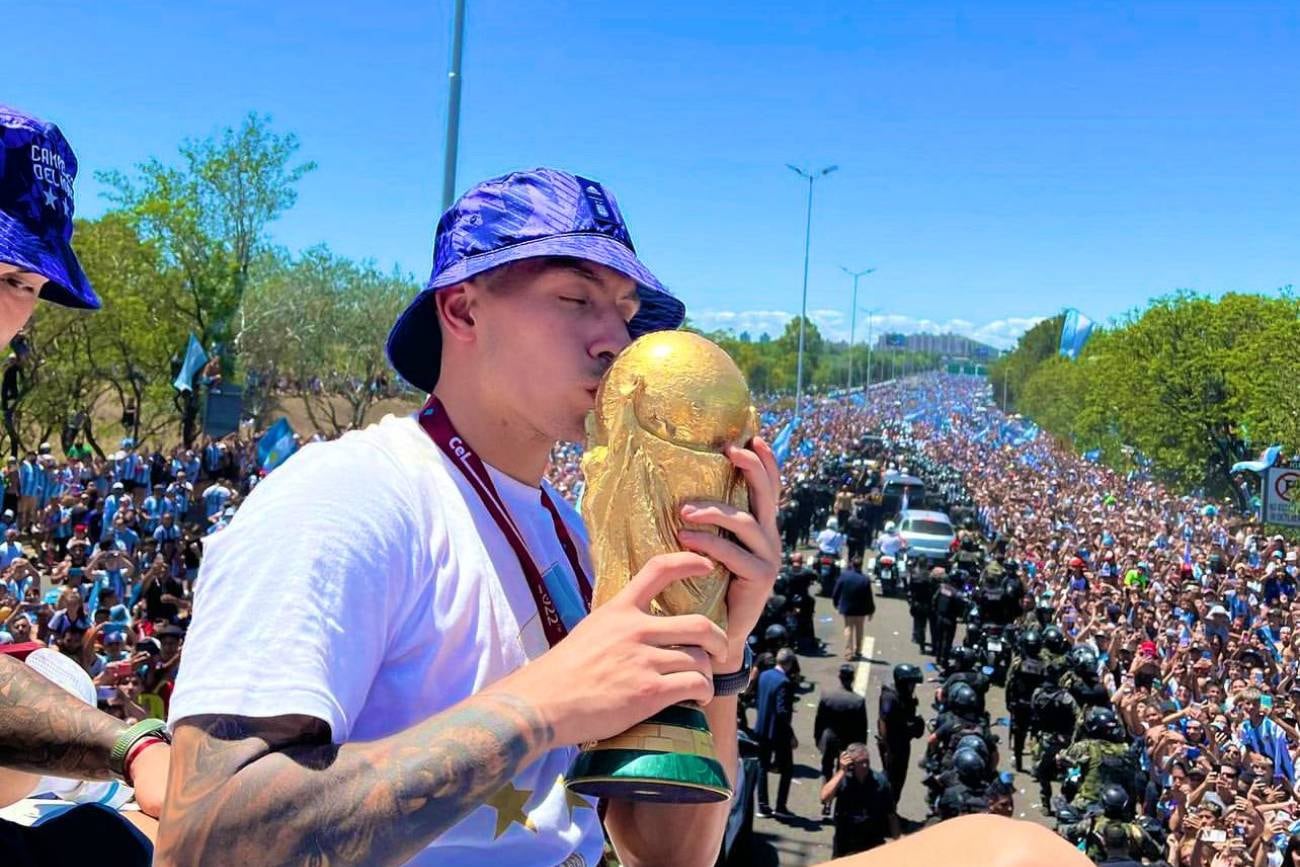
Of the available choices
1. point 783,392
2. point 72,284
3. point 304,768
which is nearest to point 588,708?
point 304,768

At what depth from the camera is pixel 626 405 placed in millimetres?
1449

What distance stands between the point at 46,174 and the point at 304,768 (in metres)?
0.95

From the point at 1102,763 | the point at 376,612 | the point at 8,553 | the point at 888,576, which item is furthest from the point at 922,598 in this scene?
the point at 376,612

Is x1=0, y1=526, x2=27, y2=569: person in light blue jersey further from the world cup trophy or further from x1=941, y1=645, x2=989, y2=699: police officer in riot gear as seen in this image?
the world cup trophy

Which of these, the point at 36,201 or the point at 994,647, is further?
the point at 994,647

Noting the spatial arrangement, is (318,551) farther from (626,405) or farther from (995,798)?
(995,798)

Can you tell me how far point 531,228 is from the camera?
149 centimetres

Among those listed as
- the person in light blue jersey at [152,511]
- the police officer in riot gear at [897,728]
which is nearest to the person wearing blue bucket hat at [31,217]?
the police officer in riot gear at [897,728]

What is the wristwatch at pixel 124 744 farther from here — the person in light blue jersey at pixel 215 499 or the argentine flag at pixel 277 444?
the person in light blue jersey at pixel 215 499

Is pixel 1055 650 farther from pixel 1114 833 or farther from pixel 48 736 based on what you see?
pixel 48 736

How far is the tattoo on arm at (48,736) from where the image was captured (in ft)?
5.65

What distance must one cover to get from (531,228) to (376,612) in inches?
22.7

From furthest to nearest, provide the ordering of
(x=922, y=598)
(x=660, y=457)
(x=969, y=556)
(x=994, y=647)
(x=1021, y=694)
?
(x=969, y=556)
(x=922, y=598)
(x=994, y=647)
(x=1021, y=694)
(x=660, y=457)

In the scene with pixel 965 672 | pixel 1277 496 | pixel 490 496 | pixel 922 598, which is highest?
pixel 490 496
